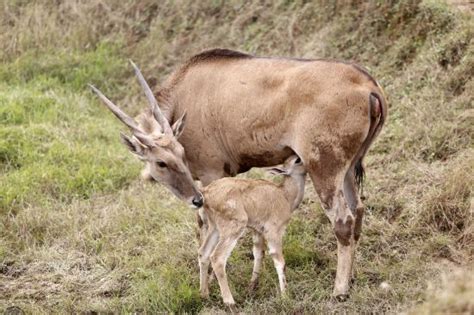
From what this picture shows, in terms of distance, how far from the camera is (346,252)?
6.84m

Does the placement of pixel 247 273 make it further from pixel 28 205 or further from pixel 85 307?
pixel 28 205

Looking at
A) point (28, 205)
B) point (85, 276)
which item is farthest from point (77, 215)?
point (85, 276)

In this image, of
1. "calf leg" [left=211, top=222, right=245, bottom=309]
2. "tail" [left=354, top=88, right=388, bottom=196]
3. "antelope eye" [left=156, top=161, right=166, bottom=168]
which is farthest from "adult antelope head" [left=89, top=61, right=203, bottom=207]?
"tail" [left=354, top=88, right=388, bottom=196]

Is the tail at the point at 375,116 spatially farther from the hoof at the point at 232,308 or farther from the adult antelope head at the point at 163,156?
the hoof at the point at 232,308

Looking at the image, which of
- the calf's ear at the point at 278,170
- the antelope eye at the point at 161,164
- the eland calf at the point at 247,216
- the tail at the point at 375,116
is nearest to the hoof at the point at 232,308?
the eland calf at the point at 247,216

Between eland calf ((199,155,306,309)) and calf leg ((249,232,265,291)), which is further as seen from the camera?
calf leg ((249,232,265,291))

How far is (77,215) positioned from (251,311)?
2.77 metres

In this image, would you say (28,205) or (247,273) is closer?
(247,273)

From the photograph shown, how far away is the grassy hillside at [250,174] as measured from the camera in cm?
700

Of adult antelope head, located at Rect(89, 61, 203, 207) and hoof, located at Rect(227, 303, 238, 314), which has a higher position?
adult antelope head, located at Rect(89, 61, 203, 207)

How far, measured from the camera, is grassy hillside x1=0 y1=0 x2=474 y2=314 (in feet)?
23.0

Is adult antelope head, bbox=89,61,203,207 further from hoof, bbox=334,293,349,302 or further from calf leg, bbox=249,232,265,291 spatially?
hoof, bbox=334,293,349,302

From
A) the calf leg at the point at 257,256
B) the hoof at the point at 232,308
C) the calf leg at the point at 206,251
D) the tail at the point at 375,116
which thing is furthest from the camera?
the calf leg at the point at 257,256

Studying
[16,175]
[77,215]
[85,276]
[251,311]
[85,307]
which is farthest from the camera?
[16,175]
